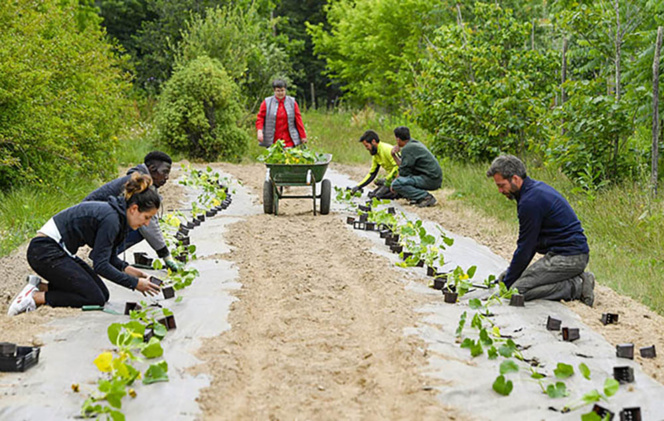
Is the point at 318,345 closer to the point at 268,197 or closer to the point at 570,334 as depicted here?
the point at 570,334

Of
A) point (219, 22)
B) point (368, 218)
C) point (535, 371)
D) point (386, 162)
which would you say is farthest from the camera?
point (219, 22)

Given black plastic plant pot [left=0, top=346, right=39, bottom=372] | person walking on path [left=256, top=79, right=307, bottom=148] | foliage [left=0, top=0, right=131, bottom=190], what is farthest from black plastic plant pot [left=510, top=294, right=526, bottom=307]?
foliage [left=0, top=0, right=131, bottom=190]

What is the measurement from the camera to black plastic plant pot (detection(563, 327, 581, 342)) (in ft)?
14.7

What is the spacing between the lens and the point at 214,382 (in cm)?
376

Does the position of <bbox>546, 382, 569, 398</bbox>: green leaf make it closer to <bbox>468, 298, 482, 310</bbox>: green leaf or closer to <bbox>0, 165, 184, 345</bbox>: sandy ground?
<bbox>468, 298, 482, 310</bbox>: green leaf

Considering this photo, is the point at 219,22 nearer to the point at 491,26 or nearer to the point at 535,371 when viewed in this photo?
the point at 491,26

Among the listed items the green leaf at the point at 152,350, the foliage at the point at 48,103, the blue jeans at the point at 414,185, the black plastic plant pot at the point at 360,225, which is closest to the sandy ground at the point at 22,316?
the green leaf at the point at 152,350

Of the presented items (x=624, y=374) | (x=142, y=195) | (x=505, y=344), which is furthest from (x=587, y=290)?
(x=142, y=195)

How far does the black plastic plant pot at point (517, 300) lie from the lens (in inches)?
209

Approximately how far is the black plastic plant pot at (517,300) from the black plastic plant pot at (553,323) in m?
0.52

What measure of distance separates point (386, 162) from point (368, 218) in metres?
2.49

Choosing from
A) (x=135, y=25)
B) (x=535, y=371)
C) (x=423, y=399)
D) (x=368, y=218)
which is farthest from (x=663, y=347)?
(x=135, y=25)

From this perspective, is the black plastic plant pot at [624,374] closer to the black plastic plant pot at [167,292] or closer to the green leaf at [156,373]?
the green leaf at [156,373]

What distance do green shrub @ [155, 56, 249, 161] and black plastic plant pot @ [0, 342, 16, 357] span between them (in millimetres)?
12701
